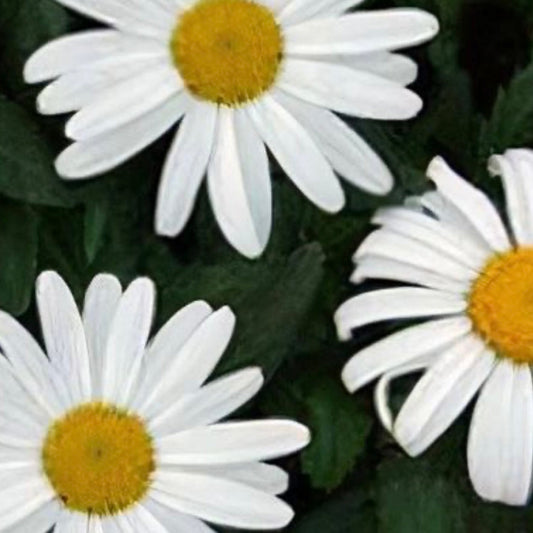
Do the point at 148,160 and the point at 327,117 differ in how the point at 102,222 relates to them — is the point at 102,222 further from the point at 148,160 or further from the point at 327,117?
the point at 327,117

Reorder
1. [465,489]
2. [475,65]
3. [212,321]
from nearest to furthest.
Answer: [212,321], [465,489], [475,65]

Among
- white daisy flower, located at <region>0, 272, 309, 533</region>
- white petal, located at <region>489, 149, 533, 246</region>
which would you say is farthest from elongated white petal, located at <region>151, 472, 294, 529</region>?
white petal, located at <region>489, 149, 533, 246</region>

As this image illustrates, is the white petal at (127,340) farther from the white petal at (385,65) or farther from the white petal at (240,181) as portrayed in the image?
the white petal at (385,65)

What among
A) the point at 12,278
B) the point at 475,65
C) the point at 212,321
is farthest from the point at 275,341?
the point at 475,65

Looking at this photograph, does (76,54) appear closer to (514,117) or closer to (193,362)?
(193,362)

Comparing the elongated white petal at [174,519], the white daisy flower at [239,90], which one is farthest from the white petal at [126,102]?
the elongated white petal at [174,519]

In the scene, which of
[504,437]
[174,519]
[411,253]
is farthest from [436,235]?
[174,519]
